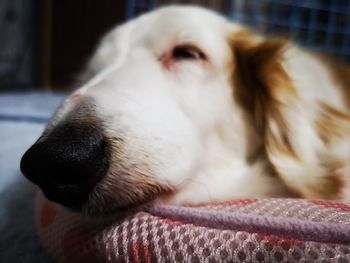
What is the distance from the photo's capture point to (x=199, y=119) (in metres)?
0.75

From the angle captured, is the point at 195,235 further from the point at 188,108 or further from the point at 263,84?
the point at 263,84

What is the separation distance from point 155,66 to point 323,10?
4.24 feet

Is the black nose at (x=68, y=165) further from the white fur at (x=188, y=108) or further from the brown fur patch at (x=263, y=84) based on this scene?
the brown fur patch at (x=263, y=84)

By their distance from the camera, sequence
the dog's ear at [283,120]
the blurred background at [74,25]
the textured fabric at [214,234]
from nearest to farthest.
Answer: the textured fabric at [214,234]
the dog's ear at [283,120]
the blurred background at [74,25]

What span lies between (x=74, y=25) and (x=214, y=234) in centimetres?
255

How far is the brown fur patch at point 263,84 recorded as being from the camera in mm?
790

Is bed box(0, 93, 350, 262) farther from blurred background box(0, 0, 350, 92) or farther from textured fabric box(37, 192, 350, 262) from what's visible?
blurred background box(0, 0, 350, 92)

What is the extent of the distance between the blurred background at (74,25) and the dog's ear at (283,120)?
3.14ft

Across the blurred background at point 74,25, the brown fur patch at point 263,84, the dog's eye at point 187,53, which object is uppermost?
the dog's eye at point 187,53

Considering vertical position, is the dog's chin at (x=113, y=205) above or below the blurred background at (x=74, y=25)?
above

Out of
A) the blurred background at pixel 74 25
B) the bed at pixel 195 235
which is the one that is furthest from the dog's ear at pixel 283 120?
the blurred background at pixel 74 25

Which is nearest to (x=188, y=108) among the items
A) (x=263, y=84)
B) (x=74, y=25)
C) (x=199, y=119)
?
(x=199, y=119)

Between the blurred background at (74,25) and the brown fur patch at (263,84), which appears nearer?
the brown fur patch at (263,84)

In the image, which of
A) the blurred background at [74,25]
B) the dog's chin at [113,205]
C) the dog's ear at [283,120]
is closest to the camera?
the dog's chin at [113,205]
